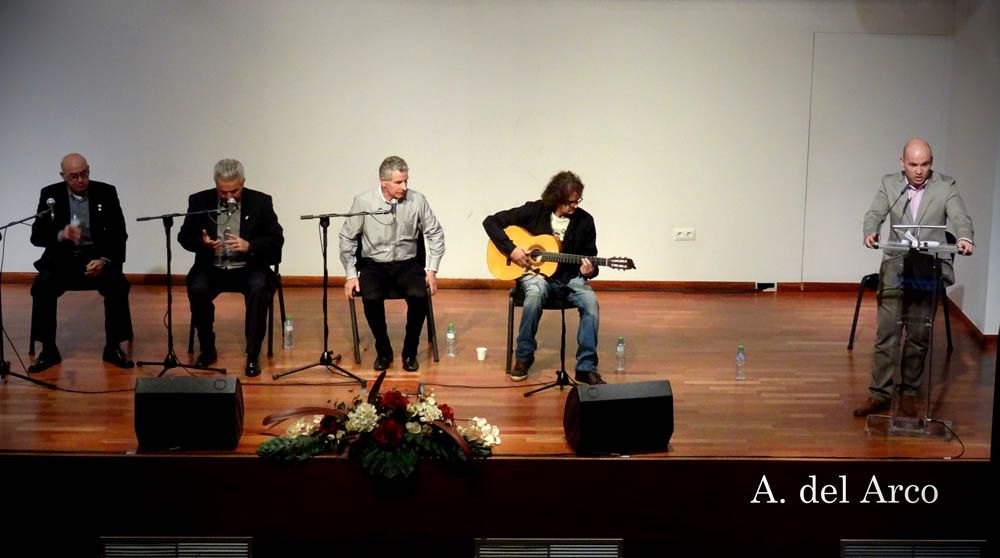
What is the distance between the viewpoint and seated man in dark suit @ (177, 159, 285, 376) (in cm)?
676

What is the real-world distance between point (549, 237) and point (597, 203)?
81.2 inches

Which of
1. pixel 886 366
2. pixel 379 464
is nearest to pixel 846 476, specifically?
pixel 886 366

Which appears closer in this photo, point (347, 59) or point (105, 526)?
point (105, 526)

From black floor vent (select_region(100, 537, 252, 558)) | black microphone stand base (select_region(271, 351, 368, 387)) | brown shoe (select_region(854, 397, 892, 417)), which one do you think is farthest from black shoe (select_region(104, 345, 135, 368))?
brown shoe (select_region(854, 397, 892, 417))

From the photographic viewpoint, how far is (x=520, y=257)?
22.1 feet

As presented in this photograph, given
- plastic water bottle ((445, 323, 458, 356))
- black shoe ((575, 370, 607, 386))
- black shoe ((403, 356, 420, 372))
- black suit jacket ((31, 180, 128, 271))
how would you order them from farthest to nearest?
plastic water bottle ((445, 323, 458, 356))
black suit jacket ((31, 180, 128, 271))
black shoe ((403, 356, 420, 372))
black shoe ((575, 370, 607, 386))

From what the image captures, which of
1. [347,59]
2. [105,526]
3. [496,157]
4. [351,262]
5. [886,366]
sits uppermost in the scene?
[347,59]

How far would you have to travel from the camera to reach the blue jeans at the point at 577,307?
6641 millimetres

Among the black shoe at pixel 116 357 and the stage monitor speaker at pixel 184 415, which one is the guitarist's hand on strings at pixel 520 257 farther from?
the black shoe at pixel 116 357

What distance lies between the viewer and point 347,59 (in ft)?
28.2

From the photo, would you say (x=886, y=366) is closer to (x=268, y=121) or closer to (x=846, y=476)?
(x=846, y=476)

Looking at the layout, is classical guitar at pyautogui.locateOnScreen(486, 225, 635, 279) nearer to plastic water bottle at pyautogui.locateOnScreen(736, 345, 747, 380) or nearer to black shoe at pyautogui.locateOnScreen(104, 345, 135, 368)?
plastic water bottle at pyautogui.locateOnScreen(736, 345, 747, 380)

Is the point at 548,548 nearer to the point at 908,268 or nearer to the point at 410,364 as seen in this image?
the point at 410,364

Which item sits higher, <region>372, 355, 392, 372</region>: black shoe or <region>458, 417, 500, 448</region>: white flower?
<region>372, 355, 392, 372</region>: black shoe
